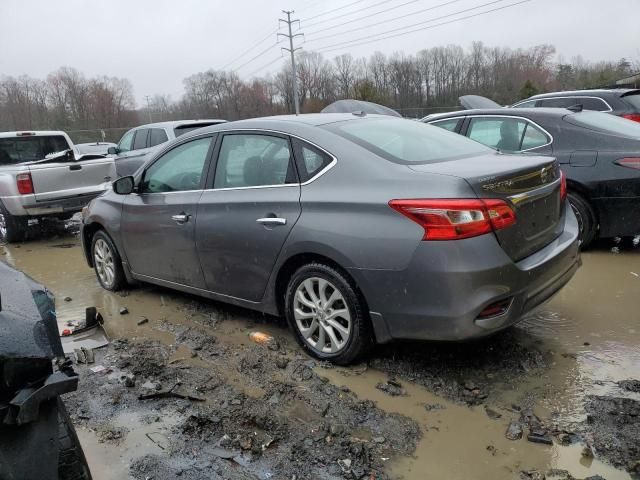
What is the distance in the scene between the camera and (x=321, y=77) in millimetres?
69000

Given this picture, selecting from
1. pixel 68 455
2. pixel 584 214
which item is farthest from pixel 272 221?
pixel 584 214

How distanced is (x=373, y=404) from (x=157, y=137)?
9.18 m

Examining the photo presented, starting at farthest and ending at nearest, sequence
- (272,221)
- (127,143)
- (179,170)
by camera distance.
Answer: (127,143) → (179,170) → (272,221)

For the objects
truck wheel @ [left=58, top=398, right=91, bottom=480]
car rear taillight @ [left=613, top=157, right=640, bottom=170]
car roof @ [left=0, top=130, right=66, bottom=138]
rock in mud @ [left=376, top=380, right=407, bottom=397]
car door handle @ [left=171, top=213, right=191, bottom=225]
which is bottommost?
rock in mud @ [left=376, top=380, right=407, bottom=397]

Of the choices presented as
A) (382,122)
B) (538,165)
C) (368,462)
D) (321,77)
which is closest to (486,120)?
(382,122)

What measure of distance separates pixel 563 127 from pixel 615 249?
4.93ft

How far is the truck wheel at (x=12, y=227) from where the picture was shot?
8.53 m

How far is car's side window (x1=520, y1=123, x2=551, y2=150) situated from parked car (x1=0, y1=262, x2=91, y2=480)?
5438mm

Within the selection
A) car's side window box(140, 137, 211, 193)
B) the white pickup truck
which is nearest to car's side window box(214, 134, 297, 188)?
car's side window box(140, 137, 211, 193)

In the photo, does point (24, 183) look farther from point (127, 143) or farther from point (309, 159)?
point (309, 159)

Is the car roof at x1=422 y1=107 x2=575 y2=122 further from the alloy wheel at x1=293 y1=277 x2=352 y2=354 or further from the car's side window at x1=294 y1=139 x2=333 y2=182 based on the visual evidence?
the alloy wheel at x1=293 y1=277 x2=352 y2=354

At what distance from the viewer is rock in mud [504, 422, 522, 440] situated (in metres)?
2.73

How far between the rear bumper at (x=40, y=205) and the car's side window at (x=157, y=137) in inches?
104

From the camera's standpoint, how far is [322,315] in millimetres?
3525
